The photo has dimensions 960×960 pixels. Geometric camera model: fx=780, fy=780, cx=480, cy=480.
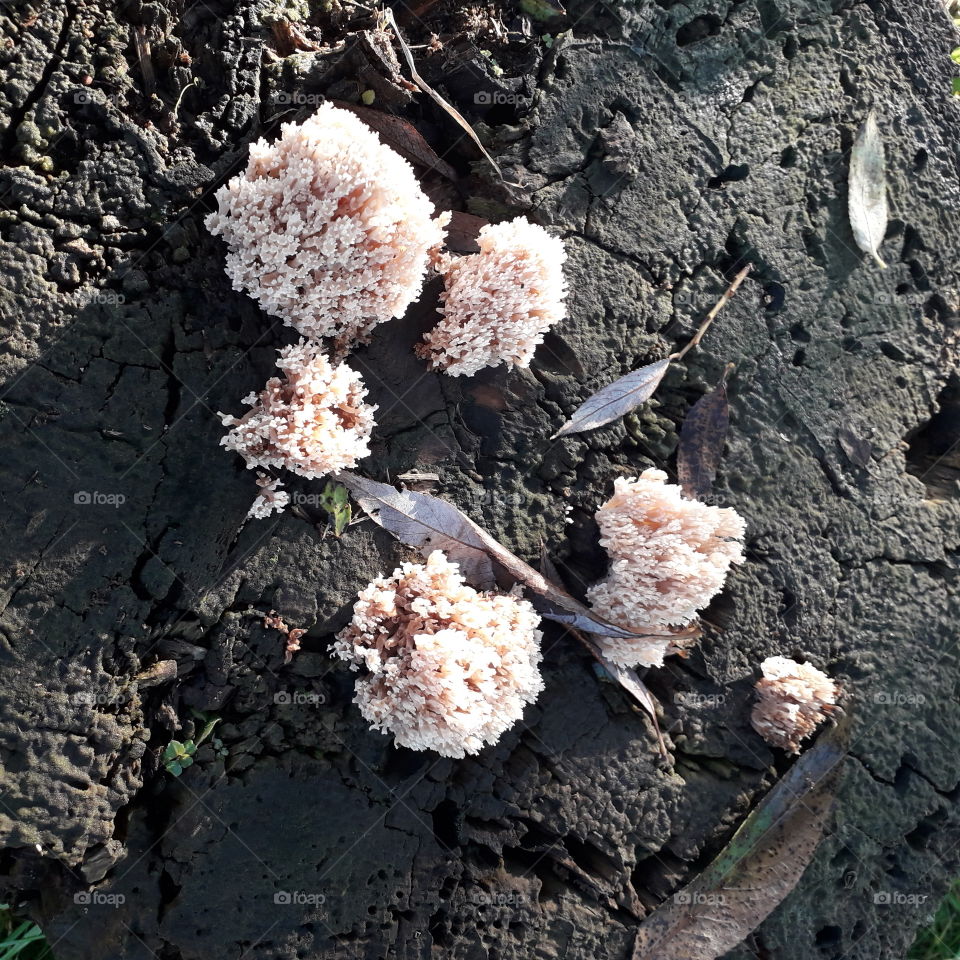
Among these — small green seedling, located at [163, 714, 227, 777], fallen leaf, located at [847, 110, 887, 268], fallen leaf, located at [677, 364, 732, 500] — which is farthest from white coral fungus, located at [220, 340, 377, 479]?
fallen leaf, located at [847, 110, 887, 268]

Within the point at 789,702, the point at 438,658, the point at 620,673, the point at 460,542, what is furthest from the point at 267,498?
the point at 789,702

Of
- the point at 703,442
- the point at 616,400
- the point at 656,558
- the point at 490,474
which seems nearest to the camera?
the point at 656,558

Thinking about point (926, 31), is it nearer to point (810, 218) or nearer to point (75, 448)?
point (810, 218)

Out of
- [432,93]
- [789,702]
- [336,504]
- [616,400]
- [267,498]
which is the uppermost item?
[432,93]

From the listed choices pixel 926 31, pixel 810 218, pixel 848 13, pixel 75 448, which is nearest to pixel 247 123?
pixel 75 448

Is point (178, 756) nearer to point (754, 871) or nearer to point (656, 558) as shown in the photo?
point (656, 558)

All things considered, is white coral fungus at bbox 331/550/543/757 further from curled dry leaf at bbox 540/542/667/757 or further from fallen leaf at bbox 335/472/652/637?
curled dry leaf at bbox 540/542/667/757
